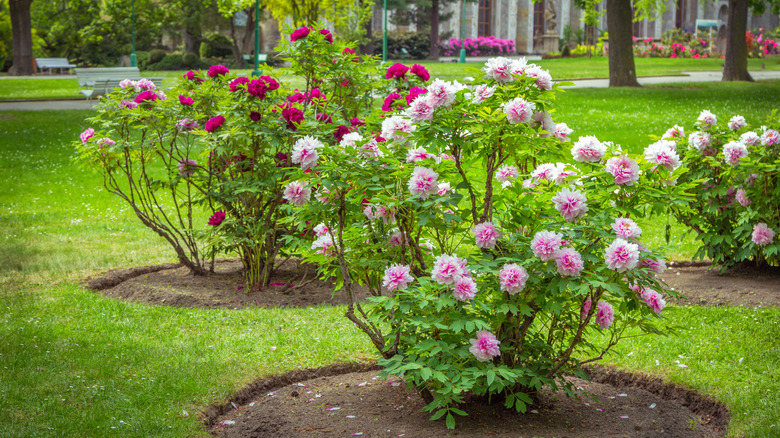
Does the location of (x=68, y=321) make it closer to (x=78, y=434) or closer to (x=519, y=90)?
(x=78, y=434)

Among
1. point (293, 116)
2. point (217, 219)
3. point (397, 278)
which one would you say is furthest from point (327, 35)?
point (397, 278)

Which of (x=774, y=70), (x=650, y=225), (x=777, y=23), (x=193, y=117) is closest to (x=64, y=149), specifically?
(x=193, y=117)

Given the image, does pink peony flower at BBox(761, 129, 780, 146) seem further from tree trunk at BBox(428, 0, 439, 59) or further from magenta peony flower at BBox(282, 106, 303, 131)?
tree trunk at BBox(428, 0, 439, 59)

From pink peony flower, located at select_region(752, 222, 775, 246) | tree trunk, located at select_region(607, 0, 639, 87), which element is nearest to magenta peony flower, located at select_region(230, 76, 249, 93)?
pink peony flower, located at select_region(752, 222, 775, 246)

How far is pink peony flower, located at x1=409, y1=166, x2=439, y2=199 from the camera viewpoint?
3.62m

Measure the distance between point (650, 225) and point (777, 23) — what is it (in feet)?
192

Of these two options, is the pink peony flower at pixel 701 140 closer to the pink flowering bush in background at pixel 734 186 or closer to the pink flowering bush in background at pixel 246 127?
the pink flowering bush in background at pixel 734 186

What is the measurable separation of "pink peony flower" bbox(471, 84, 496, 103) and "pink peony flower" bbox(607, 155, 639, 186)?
667mm

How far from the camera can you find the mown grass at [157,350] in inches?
167

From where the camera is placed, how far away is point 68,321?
5.95 meters

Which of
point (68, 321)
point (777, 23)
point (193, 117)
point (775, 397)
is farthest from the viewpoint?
point (777, 23)

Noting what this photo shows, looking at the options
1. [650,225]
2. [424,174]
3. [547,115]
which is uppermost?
[547,115]

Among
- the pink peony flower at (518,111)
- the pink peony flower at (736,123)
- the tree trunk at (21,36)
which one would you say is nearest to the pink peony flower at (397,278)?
the pink peony flower at (518,111)

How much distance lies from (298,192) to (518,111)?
1.30m
